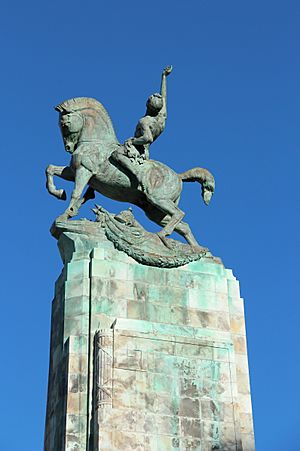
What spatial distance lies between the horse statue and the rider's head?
1.06 m

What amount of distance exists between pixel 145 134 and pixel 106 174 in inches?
55.6

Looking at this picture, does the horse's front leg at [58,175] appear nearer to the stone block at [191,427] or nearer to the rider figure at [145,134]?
the rider figure at [145,134]

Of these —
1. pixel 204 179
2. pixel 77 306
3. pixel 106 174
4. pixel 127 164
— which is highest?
pixel 204 179

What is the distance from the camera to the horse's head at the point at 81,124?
21078 mm

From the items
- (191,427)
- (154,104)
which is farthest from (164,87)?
(191,427)

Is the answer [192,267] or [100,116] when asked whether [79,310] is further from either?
[100,116]

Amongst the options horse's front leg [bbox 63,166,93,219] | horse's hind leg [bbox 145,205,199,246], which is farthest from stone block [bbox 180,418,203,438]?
horse's front leg [bbox 63,166,93,219]

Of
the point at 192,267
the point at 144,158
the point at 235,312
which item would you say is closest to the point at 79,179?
the point at 144,158

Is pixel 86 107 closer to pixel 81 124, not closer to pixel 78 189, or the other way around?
pixel 81 124

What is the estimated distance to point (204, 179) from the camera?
71.5 ft

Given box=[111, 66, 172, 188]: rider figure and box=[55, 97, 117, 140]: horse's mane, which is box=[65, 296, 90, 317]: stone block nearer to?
box=[111, 66, 172, 188]: rider figure

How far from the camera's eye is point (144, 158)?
69.0 feet

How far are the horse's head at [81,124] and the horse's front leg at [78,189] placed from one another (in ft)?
3.07

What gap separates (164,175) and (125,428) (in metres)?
6.67
